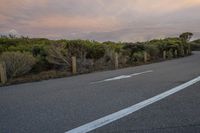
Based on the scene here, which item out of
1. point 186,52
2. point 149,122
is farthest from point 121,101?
point 186,52

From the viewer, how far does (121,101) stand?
25.7 feet

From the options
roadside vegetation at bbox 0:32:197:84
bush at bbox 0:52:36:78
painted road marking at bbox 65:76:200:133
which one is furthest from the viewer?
roadside vegetation at bbox 0:32:197:84

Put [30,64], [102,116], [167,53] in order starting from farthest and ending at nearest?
[167,53] → [30,64] → [102,116]

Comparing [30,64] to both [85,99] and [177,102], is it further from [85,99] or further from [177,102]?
[177,102]

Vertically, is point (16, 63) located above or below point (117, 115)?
above

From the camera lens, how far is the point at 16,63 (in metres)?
16.8

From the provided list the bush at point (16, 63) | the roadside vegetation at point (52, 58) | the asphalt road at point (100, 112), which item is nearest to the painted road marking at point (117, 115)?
the asphalt road at point (100, 112)

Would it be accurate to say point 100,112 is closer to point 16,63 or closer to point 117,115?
point 117,115

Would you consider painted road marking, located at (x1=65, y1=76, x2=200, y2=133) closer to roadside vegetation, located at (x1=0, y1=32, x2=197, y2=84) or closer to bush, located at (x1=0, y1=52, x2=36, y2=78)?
roadside vegetation, located at (x1=0, y1=32, x2=197, y2=84)

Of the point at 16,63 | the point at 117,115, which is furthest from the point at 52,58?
the point at 117,115

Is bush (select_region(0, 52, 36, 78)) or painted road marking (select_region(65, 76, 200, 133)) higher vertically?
bush (select_region(0, 52, 36, 78))

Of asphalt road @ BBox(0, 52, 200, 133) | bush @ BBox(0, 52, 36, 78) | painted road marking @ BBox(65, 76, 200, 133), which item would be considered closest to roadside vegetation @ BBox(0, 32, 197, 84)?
bush @ BBox(0, 52, 36, 78)

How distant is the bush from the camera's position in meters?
16.6

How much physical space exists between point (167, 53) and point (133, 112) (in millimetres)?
34204
